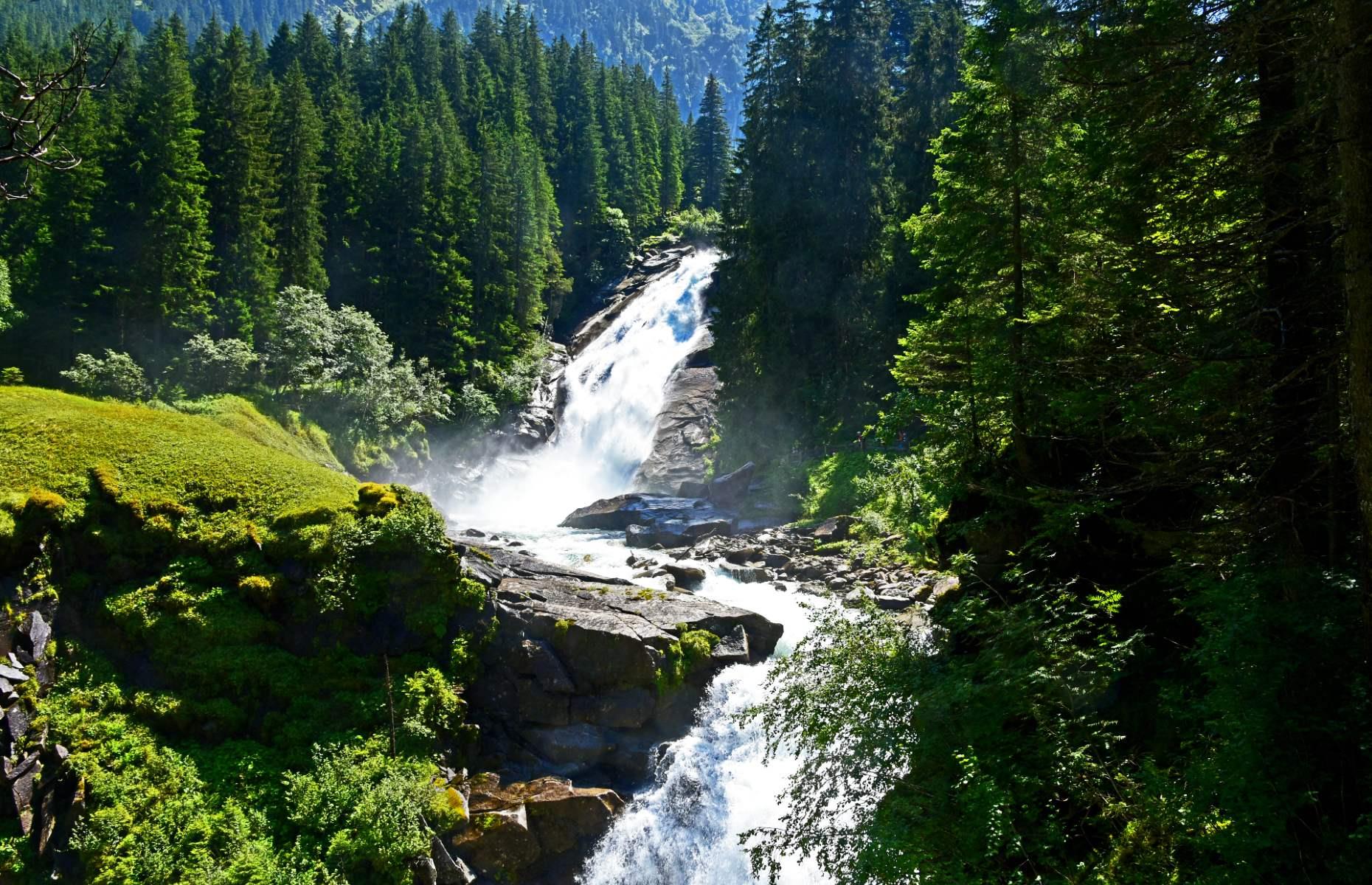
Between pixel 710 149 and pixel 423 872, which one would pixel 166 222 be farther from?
pixel 710 149

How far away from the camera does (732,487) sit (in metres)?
32.9

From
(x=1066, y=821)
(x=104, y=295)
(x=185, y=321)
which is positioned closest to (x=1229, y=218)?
(x=1066, y=821)

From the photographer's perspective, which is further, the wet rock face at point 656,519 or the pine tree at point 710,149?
the pine tree at point 710,149

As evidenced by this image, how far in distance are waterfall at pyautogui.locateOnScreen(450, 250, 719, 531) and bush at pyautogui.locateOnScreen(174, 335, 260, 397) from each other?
34.5 ft

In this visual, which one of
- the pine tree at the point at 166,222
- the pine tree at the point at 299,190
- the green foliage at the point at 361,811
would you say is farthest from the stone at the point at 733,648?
the pine tree at the point at 299,190

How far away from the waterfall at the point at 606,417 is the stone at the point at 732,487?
716cm

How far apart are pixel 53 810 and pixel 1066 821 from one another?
13374mm

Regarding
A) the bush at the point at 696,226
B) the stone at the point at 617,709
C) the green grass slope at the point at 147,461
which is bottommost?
the stone at the point at 617,709

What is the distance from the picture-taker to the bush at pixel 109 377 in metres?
27.0

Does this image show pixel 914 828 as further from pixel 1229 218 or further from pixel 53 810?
pixel 53 810

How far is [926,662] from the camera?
30.1 ft

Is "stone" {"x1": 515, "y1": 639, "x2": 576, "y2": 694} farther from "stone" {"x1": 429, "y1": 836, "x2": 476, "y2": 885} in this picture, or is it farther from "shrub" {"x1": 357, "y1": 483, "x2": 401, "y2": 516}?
"shrub" {"x1": 357, "y1": 483, "x2": 401, "y2": 516}

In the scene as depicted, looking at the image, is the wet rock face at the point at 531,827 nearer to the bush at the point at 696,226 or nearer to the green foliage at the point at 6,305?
the green foliage at the point at 6,305

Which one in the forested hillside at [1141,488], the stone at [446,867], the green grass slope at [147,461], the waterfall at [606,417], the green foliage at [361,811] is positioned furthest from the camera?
the waterfall at [606,417]
